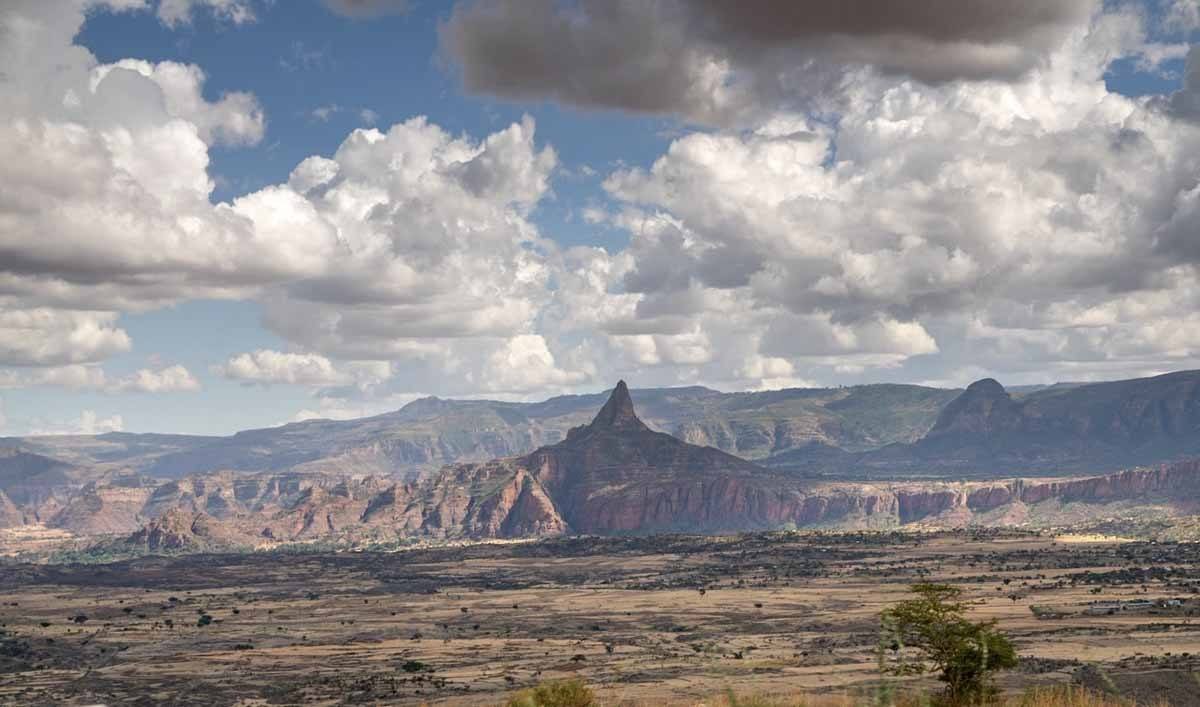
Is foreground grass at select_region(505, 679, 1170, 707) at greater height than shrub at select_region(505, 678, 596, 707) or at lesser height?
greater

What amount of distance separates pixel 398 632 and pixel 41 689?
2618 inches

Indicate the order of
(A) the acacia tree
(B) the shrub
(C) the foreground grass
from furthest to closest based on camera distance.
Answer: (A) the acacia tree < (B) the shrub < (C) the foreground grass

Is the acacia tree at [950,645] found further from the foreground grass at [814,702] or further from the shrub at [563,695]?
the shrub at [563,695]

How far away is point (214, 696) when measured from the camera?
126m

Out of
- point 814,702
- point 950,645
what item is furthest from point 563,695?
point 950,645

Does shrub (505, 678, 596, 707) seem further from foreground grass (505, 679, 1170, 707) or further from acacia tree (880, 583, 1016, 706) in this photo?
acacia tree (880, 583, 1016, 706)

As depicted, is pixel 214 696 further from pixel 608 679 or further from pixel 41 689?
pixel 608 679

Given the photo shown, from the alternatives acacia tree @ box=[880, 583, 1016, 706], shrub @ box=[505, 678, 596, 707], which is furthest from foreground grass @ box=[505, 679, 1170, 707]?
acacia tree @ box=[880, 583, 1016, 706]

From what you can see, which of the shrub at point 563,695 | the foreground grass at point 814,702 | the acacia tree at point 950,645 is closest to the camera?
the foreground grass at point 814,702

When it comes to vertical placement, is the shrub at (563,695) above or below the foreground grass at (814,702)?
below

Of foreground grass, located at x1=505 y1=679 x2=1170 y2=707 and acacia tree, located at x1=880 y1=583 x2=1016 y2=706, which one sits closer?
foreground grass, located at x1=505 y1=679 x2=1170 y2=707

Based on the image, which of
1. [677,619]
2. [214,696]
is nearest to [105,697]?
[214,696]

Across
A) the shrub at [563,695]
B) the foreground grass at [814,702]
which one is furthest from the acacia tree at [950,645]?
the shrub at [563,695]

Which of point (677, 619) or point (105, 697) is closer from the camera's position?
point (105, 697)
